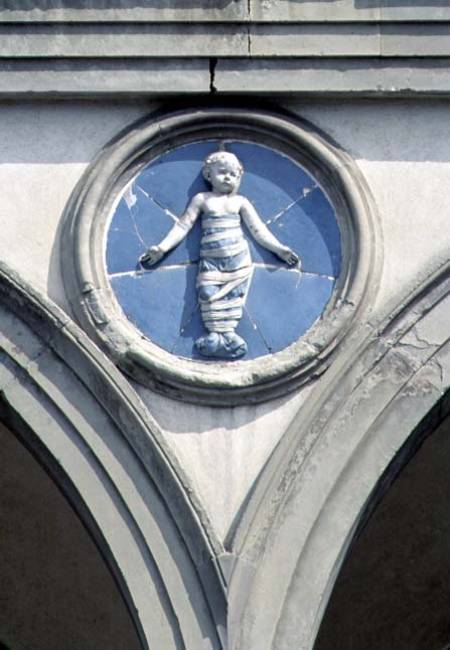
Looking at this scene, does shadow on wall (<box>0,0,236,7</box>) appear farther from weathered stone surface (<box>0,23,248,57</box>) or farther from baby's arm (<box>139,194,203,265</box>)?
baby's arm (<box>139,194,203,265</box>)

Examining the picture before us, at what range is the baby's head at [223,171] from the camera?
9539 mm

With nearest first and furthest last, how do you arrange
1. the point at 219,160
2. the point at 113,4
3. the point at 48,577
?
the point at 219,160
the point at 113,4
the point at 48,577

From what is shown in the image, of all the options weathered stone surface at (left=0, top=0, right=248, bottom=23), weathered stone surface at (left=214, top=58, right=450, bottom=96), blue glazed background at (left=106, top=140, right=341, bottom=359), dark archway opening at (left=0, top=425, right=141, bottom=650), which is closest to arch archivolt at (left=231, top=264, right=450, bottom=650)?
blue glazed background at (left=106, top=140, right=341, bottom=359)

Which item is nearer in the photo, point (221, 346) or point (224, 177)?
point (221, 346)

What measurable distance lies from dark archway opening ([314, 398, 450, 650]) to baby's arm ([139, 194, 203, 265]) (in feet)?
5.01

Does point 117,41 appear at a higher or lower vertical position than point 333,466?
higher

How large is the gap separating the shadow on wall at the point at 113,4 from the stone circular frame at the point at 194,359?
0.41 meters

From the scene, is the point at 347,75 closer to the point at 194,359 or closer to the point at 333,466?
the point at 194,359

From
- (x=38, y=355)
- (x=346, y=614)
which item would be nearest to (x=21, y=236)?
(x=38, y=355)

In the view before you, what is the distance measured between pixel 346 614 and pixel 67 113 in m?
2.52

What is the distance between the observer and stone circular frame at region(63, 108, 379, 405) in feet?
30.5

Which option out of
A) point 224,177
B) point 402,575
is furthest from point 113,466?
point 402,575

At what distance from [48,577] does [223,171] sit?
82.4 inches

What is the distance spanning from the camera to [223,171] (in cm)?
955
